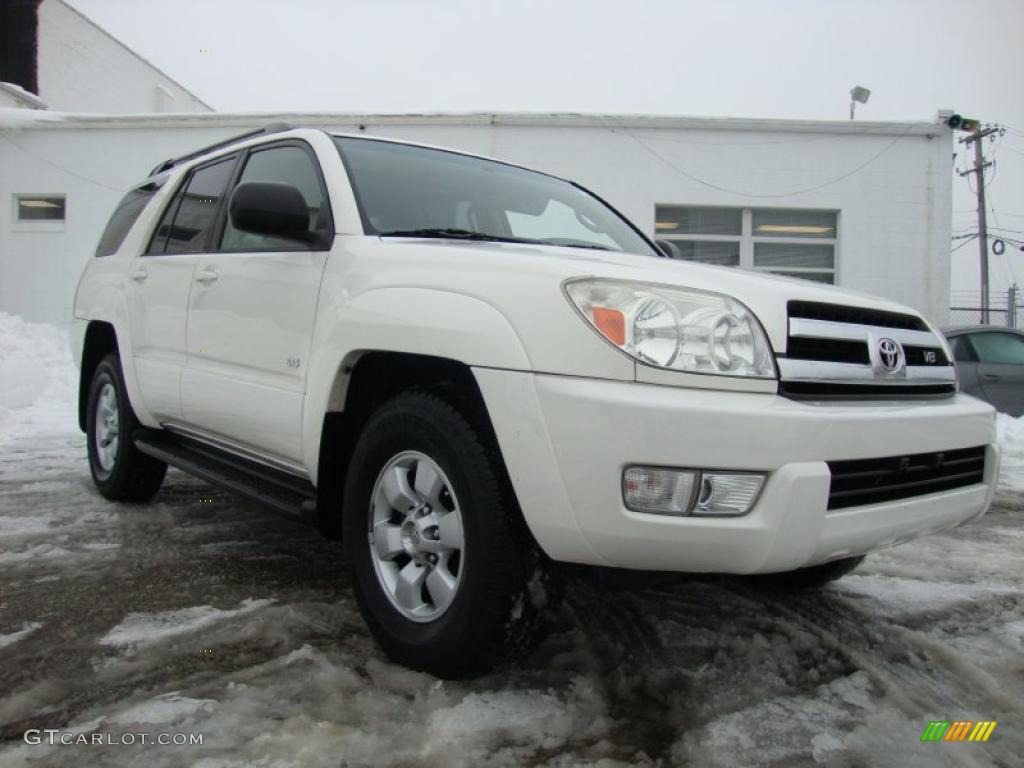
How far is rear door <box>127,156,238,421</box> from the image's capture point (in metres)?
3.58

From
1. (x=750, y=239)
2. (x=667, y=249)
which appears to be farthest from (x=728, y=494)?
(x=750, y=239)

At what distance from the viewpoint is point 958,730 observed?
2.07m

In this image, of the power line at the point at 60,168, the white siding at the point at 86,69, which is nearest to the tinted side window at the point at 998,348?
the power line at the point at 60,168

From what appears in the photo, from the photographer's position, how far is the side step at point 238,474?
276 centimetres

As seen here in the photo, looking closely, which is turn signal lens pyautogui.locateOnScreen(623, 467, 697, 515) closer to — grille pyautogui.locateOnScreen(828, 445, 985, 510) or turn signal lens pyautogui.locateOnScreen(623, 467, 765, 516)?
turn signal lens pyautogui.locateOnScreen(623, 467, 765, 516)

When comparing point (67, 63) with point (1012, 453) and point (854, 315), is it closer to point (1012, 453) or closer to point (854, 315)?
point (1012, 453)

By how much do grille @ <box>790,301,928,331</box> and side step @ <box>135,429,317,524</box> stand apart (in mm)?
1664

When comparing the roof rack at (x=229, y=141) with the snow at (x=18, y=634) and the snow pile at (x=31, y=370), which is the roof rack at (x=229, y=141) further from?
the snow pile at (x=31, y=370)

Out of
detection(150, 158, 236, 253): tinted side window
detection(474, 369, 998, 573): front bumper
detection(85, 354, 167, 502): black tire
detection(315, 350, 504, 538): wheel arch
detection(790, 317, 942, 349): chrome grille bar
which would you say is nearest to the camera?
detection(474, 369, 998, 573): front bumper

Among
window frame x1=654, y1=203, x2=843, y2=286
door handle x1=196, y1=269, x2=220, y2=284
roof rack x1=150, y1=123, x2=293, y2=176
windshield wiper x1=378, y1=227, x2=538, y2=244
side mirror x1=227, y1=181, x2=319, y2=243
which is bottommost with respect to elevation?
door handle x1=196, y1=269, x2=220, y2=284

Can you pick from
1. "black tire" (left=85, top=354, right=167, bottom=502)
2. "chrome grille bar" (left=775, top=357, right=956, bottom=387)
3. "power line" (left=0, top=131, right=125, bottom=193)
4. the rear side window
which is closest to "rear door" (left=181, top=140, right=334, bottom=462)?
"black tire" (left=85, top=354, right=167, bottom=502)

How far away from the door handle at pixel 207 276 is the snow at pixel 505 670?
48.2 inches

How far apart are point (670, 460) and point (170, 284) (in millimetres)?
2800

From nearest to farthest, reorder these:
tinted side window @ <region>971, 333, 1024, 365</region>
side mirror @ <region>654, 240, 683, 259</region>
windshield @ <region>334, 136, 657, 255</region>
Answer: windshield @ <region>334, 136, 657, 255</region>, side mirror @ <region>654, 240, 683, 259</region>, tinted side window @ <region>971, 333, 1024, 365</region>
